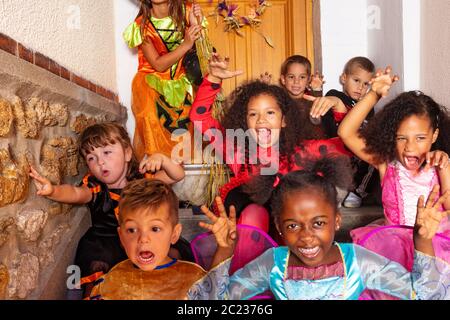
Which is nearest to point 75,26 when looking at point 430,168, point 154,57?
point 154,57

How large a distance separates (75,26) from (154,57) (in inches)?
17.1

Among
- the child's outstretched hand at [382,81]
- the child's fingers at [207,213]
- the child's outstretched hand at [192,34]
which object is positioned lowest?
the child's fingers at [207,213]

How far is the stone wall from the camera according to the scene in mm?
1214

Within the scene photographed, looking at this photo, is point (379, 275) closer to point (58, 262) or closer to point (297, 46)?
point (58, 262)

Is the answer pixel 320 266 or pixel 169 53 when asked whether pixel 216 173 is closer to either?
pixel 169 53

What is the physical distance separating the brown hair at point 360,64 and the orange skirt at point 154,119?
36.1 inches

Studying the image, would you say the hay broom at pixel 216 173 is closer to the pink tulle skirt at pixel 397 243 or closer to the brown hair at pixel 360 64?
the pink tulle skirt at pixel 397 243

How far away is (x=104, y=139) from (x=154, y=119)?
71 centimetres

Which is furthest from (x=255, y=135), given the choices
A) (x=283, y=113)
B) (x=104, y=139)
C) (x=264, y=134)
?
(x=104, y=139)

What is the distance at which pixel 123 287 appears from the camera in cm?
124

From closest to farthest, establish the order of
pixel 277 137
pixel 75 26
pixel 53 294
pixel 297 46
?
pixel 53 294
pixel 277 137
pixel 75 26
pixel 297 46

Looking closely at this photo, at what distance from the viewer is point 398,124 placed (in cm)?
156

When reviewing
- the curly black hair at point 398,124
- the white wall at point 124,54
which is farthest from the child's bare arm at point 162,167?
the white wall at point 124,54

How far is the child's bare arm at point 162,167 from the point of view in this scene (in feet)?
4.84
